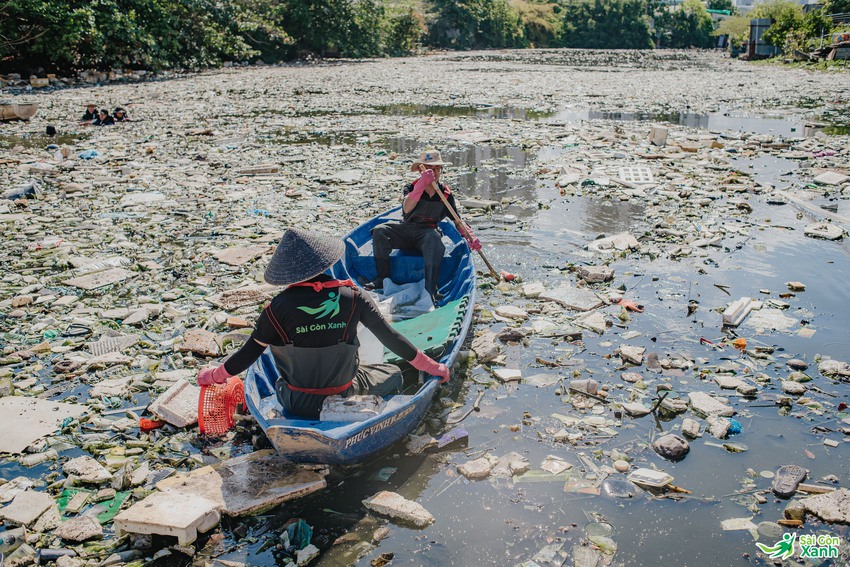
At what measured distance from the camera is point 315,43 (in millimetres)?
41781

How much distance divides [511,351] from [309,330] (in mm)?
2415

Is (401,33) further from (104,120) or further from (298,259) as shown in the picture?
(298,259)

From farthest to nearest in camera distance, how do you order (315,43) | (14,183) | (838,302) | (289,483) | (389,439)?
(315,43)
(14,183)
(838,302)
(389,439)
(289,483)

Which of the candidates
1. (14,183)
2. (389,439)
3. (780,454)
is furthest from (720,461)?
(14,183)

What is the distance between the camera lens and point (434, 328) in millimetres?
5445

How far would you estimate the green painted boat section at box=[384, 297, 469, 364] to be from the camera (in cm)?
514

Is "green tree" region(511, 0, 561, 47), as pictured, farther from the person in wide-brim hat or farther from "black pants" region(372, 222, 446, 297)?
"black pants" region(372, 222, 446, 297)

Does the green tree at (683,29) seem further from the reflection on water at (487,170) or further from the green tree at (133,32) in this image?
the reflection on water at (487,170)

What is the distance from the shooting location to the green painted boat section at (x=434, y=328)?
16.9 feet

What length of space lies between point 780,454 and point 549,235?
4.81 m

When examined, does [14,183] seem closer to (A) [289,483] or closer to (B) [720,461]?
(A) [289,483]

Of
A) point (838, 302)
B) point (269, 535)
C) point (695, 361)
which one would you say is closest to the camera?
point (269, 535)

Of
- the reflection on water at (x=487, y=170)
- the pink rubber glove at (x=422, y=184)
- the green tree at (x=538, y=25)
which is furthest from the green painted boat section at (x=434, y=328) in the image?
the green tree at (x=538, y=25)

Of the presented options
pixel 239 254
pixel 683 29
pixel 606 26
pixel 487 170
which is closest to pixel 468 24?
pixel 606 26
